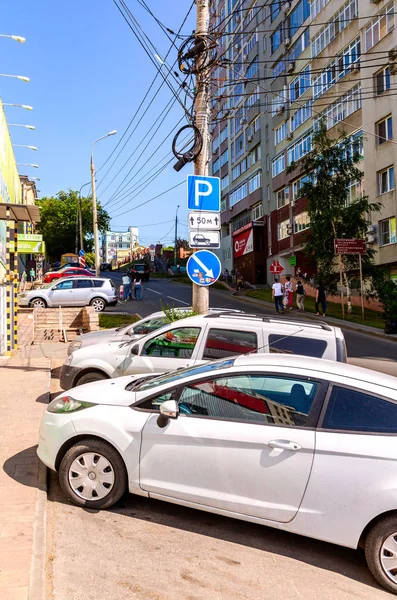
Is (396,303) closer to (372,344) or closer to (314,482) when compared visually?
(372,344)

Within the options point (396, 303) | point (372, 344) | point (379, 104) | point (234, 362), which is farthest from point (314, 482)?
point (379, 104)

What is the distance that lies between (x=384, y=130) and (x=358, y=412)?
90.2ft

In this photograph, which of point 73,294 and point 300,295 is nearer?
point 73,294

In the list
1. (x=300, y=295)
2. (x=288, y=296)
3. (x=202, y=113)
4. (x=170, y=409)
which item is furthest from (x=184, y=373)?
(x=288, y=296)

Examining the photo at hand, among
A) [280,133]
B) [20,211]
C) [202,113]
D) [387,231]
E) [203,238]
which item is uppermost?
[280,133]

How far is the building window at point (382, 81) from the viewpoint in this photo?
1079 inches

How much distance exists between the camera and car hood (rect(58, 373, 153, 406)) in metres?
4.78

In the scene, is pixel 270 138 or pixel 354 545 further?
pixel 270 138

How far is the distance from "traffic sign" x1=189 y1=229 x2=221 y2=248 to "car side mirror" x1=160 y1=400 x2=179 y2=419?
4.67m

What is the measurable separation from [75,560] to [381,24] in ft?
101

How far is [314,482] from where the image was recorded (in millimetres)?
3885

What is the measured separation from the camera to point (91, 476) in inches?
185

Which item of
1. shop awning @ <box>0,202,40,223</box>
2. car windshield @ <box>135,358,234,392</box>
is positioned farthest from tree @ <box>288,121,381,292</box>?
car windshield @ <box>135,358,234,392</box>

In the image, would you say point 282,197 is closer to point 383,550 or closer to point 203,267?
point 203,267
